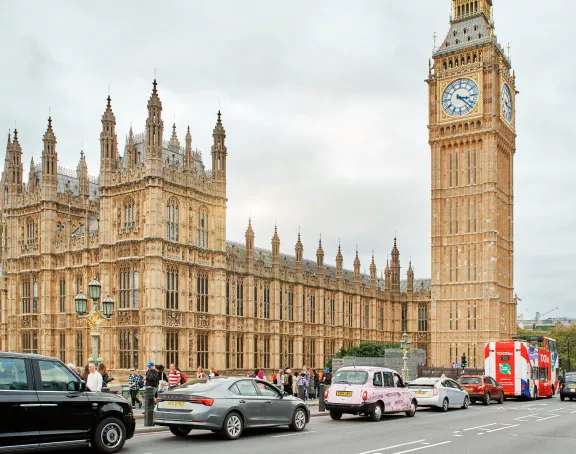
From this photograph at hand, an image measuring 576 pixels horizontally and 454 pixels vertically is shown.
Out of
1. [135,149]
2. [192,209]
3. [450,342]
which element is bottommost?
[450,342]

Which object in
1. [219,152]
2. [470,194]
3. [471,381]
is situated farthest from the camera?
[470,194]

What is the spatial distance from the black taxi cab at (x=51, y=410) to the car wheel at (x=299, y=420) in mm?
5810

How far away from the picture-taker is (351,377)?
949 inches

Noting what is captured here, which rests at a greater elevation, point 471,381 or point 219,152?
point 219,152

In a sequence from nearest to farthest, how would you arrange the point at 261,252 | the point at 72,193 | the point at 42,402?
the point at 42,402 → the point at 72,193 → the point at 261,252

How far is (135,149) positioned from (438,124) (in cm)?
3508

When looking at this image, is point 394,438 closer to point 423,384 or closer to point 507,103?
point 423,384

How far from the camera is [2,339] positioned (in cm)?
5478

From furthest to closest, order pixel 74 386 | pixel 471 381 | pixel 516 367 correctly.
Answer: pixel 516 367 < pixel 471 381 < pixel 74 386

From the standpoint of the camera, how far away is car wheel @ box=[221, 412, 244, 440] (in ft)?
58.2

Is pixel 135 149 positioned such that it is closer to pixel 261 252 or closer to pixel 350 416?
pixel 261 252

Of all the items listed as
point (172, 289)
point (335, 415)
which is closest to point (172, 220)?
point (172, 289)

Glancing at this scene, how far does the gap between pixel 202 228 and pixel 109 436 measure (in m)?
32.3

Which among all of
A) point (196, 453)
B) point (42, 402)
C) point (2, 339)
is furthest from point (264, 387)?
point (2, 339)
